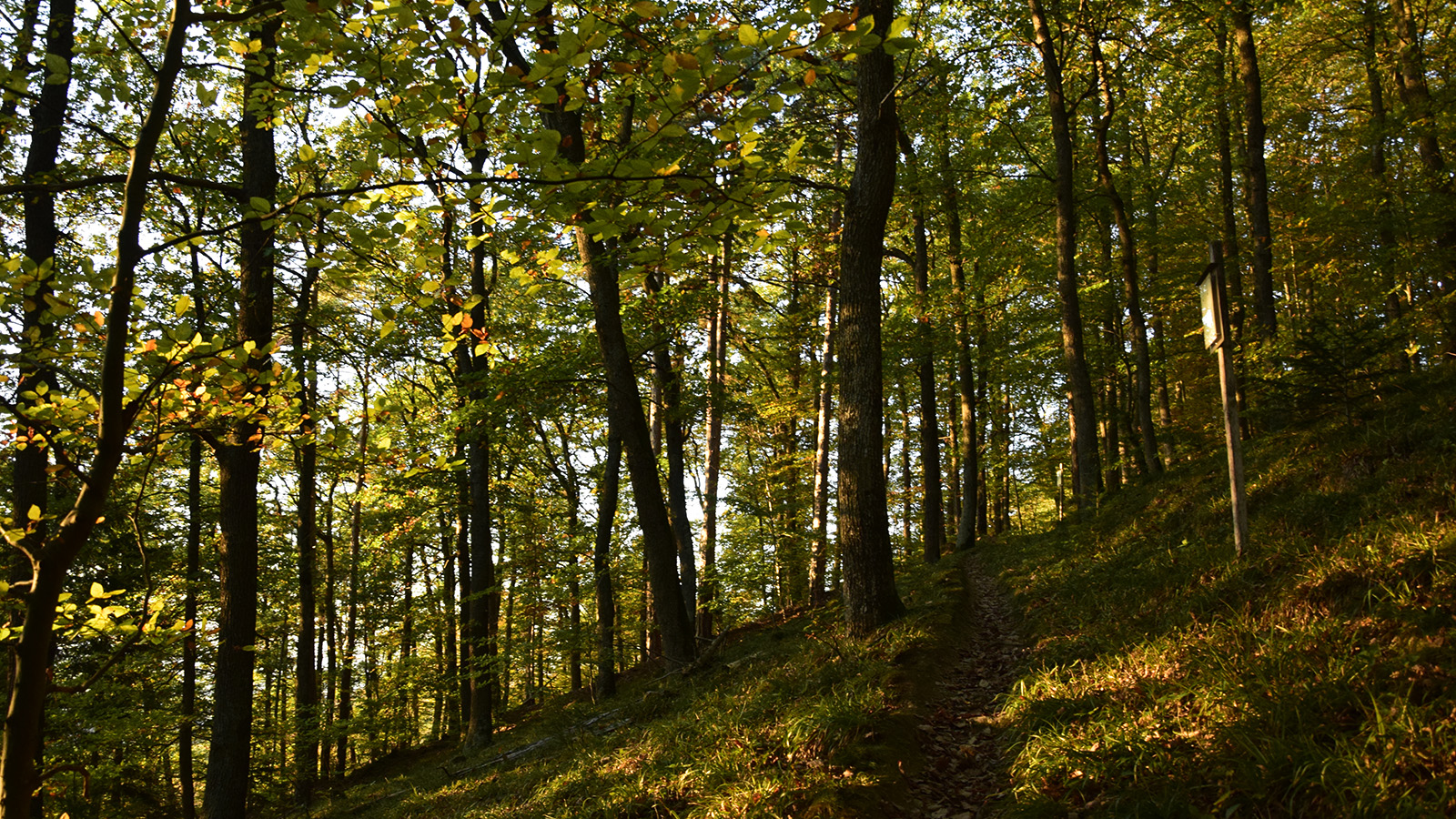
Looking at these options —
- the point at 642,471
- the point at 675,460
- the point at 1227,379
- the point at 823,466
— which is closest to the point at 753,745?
the point at 1227,379

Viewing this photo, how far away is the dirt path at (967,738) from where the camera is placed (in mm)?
3953

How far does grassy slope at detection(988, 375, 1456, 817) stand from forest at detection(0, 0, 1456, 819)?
10.5 inches

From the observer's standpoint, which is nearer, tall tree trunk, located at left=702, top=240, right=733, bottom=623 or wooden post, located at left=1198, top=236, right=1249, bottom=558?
wooden post, located at left=1198, top=236, right=1249, bottom=558

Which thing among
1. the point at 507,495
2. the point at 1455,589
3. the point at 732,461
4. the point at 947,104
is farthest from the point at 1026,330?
the point at 1455,589

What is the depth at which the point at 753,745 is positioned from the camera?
4578 millimetres

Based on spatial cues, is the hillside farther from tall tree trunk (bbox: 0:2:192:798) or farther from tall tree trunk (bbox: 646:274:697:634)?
tall tree trunk (bbox: 646:274:697:634)

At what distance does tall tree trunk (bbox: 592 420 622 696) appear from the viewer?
12695mm

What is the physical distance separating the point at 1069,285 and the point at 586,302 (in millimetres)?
8996

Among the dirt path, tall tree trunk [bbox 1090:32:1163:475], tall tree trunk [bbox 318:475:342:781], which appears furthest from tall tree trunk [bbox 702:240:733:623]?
tall tree trunk [bbox 318:475:342:781]

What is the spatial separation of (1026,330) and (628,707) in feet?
49.2

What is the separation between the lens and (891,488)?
27.5 metres

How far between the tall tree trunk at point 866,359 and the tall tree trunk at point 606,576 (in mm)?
5962

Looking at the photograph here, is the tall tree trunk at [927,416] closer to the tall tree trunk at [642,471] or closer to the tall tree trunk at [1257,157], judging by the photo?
the tall tree trunk at [1257,157]

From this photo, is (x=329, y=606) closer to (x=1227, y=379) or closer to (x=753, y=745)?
(x=753, y=745)
